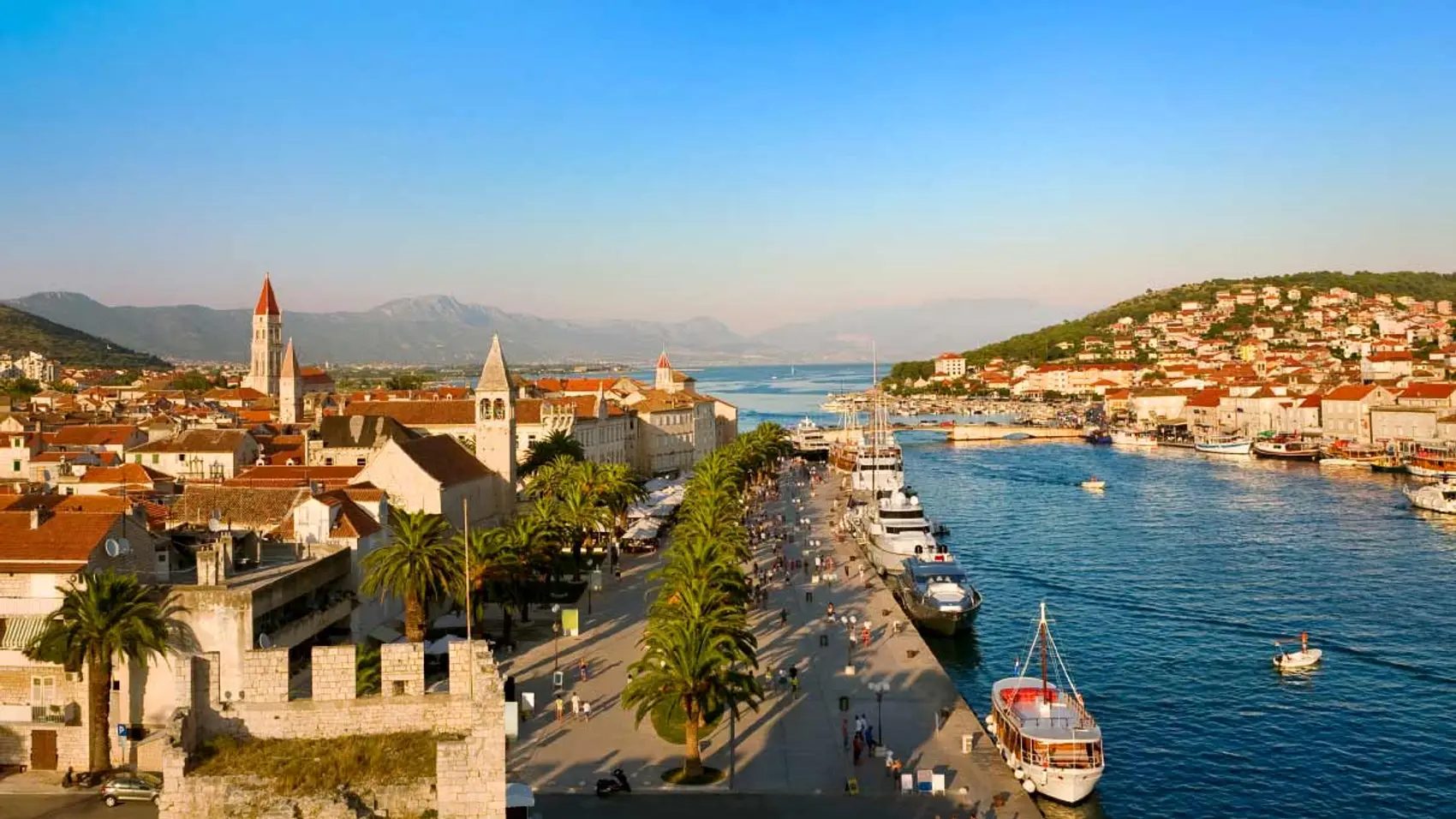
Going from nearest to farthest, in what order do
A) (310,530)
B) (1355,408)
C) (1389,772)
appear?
(1389,772) < (310,530) < (1355,408)

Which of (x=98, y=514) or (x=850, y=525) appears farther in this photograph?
(x=850, y=525)

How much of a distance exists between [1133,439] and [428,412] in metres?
103

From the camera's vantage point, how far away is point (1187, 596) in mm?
55438

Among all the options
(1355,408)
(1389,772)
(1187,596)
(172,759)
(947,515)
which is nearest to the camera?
(172,759)

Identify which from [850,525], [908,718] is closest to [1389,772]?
[908,718]

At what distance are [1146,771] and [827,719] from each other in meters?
9.28

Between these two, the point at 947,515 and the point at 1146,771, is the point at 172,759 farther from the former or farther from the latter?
the point at 947,515

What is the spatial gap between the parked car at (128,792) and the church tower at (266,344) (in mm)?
132943

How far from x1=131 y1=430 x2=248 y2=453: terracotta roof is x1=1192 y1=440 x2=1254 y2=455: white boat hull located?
114 meters

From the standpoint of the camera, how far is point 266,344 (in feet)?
498

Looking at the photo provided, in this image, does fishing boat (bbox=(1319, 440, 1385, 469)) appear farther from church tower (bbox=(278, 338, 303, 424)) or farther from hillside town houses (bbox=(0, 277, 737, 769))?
church tower (bbox=(278, 338, 303, 424))

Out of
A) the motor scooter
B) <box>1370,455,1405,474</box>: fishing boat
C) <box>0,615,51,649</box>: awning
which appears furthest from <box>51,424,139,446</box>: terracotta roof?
<box>1370,455,1405,474</box>: fishing boat

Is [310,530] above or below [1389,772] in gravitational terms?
above

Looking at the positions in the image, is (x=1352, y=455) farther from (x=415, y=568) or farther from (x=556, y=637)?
(x=415, y=568)
